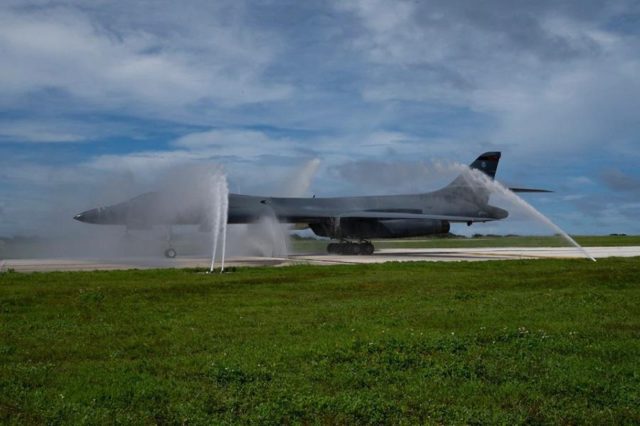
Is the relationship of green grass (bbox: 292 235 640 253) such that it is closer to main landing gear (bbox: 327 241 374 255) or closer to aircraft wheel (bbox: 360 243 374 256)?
main landing gear (bbox: 327 241 374 255)

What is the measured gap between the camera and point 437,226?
45.6 meters

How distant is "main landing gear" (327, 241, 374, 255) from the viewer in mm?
45844

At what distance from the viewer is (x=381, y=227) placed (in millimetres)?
45156

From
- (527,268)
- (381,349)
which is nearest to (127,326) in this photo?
(381,349)

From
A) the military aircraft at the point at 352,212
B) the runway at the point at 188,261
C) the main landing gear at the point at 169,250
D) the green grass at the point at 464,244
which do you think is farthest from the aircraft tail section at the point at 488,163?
the main landing gear at the point at 169,250

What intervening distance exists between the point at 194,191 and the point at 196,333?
1090 inches

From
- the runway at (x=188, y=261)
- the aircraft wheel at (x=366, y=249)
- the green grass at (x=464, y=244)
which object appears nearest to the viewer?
the runway at (x=188, y=261)

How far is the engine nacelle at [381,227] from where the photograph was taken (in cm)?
4503

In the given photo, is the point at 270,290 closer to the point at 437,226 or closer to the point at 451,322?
the point at 451,322

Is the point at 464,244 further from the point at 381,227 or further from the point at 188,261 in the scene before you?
the point at 188,261

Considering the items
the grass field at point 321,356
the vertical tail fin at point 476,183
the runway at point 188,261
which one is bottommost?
the grass field at point 321,356

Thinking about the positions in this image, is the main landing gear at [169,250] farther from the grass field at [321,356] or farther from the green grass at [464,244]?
the grass field at [321,356]

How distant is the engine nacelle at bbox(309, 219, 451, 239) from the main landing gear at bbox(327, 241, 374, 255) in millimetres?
648

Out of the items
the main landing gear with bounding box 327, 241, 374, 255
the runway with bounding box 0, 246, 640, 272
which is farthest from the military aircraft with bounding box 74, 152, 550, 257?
the runway with bounding box 0, 246, 640, 272
